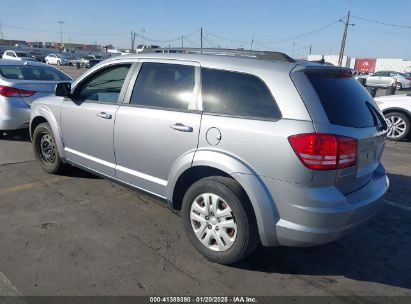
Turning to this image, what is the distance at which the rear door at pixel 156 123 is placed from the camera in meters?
3.46

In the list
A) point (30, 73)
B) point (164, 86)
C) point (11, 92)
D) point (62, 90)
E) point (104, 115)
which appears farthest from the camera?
point (30, 73)

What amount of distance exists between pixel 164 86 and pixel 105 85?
1.07 m

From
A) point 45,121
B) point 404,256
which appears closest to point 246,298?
point 404,256

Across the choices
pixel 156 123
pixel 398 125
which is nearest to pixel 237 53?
pixel 156 123

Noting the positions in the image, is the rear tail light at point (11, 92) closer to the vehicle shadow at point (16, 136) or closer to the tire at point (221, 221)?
the vehicle shadow at point (16, 136)

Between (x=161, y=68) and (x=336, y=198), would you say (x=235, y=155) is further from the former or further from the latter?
(x=161, y=68)

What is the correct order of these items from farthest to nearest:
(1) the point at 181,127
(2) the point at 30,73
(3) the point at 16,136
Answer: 1. (3) the point at 16,136
2. (2) the point at 30,73
3. (1) the point at 181,127

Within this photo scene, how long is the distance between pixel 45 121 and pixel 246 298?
389 cm

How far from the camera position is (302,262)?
136 inches

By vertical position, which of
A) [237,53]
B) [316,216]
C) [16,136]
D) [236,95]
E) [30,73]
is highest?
[237,53]

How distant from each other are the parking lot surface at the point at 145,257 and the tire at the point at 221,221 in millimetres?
144

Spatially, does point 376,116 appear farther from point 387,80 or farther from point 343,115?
point 387,80

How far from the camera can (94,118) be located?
434 centimetres

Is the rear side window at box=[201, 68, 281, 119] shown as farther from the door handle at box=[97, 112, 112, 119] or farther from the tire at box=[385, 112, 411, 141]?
the tire at box=[385, 112, 411, 141]
